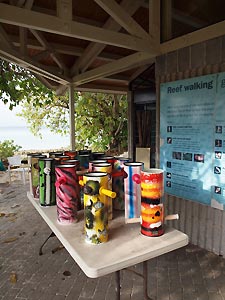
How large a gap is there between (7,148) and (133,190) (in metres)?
8.77

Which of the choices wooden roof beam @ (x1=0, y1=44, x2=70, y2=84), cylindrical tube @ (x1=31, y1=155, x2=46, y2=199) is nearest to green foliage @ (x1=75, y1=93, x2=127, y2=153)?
wooden roof beam @ (x1=0, y1=44, x2=70, y2=84)

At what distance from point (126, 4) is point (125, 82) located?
2421mm

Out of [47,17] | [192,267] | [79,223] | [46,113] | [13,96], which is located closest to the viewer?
[79,223]

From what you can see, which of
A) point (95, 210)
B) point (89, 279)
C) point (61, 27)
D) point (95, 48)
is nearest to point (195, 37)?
point (61, 27)

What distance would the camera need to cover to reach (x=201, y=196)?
8.70 ft

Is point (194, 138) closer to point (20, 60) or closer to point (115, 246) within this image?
point (115, 246)

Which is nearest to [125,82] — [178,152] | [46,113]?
[178,152]

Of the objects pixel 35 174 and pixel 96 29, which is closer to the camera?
pixel 35 174

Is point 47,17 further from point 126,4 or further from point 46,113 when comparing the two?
point 46,113

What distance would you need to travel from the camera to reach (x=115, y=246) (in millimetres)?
1147

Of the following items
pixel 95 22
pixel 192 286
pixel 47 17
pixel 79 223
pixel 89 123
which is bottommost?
pixel 192 286

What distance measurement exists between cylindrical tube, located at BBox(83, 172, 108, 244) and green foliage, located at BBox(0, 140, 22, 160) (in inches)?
334

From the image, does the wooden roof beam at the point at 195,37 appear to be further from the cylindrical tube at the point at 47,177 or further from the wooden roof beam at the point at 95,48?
the cylindrical tube at the point at 47,177

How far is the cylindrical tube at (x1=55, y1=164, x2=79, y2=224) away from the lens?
136 centimetres
